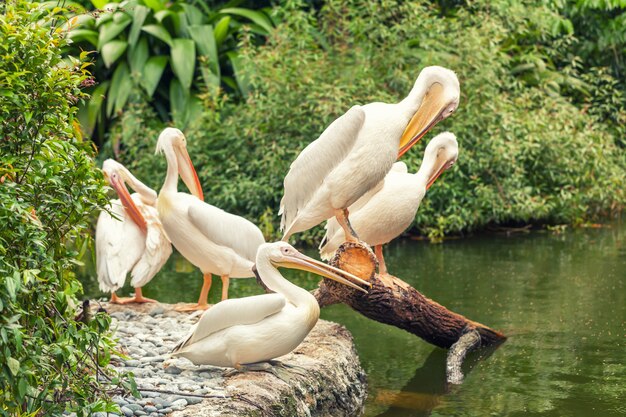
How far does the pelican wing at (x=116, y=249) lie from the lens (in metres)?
6.91

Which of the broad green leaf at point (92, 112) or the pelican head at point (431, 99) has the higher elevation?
the pelican head at point (431, 99)

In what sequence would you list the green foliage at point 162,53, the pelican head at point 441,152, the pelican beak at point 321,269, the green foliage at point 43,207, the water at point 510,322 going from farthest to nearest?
the green foliage at point 162,53
the pelican head at point 441,152
the water at point 510,322
the pelican beak at point 321,269
the green foliage at point 43,207

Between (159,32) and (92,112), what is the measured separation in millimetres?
1501

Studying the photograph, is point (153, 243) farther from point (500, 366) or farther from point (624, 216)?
point (624, 216)

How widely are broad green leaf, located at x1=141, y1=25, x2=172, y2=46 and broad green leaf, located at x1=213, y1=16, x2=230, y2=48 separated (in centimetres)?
77

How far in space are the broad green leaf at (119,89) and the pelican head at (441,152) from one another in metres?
6.90

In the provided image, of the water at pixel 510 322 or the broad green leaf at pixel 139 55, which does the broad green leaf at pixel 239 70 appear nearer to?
the broad green leaf at pixel 139 55

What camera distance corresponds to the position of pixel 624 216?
46.1ft

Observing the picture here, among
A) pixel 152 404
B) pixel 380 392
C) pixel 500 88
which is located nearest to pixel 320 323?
pixel 380 392

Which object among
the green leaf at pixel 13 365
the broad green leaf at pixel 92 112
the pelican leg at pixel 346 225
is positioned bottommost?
the broad green leaf at pixel 92 112

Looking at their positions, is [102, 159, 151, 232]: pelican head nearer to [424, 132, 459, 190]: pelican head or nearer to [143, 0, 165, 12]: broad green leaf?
[424, 132, 459, 190]: pelican head

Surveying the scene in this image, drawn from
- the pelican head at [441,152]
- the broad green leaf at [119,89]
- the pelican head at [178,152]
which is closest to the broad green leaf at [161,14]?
the broad green leaf at [119,89]

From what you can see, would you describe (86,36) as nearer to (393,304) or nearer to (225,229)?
(225,229)

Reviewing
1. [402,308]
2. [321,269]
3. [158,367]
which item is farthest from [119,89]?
[158,367]
